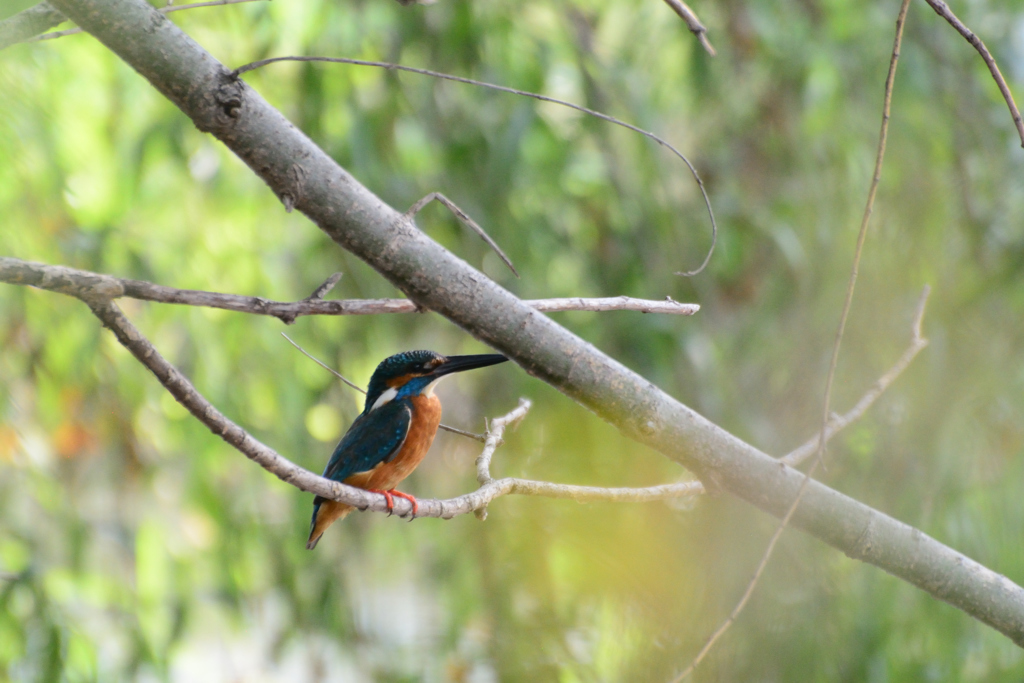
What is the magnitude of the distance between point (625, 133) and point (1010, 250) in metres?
1.21

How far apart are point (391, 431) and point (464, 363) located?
7.9 inches

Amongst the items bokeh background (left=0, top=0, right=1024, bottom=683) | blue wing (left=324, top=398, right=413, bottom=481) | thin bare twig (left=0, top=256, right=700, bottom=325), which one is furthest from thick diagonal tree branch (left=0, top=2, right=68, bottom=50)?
bokeh background (left=0, top=0, right=1024, bottom=683)

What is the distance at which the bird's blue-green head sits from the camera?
3.08 feet

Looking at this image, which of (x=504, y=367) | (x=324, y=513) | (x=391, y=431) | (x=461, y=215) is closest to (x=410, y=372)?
(x=391, y=431)

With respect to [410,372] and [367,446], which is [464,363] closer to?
[410,372]

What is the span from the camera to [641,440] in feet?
2.61

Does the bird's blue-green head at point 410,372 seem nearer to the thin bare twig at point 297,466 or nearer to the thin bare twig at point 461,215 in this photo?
the thin bare twig at point 297,466

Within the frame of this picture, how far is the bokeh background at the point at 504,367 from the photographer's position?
5.63 ft

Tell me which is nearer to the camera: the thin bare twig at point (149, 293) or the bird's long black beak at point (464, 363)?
the thin bare twig at point (149, 293)

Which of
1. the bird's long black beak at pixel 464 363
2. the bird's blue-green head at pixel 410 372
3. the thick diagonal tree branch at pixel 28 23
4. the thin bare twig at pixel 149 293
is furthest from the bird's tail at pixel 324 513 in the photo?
the thick diagonal tree branch at pixel 28 23

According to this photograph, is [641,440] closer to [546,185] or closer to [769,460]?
[769,460]

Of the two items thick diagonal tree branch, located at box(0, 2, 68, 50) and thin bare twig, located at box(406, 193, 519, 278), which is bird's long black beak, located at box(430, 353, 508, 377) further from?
thick diagonal tree branch, located at box(0, 2, 68, 50)


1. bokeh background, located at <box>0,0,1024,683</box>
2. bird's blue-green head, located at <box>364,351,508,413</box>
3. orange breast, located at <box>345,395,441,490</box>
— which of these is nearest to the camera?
bird's blue-green head, located at <box>364,351,508,413</box>

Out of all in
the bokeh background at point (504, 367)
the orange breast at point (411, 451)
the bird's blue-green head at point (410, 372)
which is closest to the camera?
the bird's blue-green head at point (410, 372)
